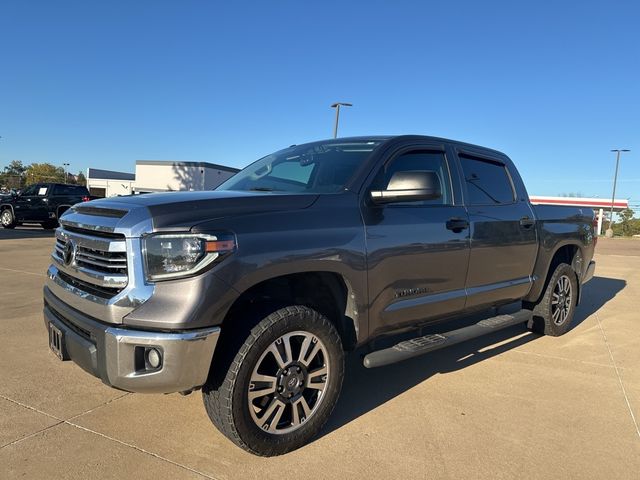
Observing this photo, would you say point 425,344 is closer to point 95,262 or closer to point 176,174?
point 95,262

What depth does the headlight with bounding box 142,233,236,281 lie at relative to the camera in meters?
2.44

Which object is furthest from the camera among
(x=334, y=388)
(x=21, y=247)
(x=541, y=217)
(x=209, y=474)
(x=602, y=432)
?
(x=21, y=247)

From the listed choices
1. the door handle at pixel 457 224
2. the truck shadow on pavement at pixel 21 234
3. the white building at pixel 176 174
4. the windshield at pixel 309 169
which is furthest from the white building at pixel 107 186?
the door handle at pixel 457 224

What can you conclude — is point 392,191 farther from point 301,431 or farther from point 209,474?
point 209,474

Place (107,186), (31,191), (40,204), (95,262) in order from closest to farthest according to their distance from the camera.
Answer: (95,262) → (40,204) → (31,191) → (107,186)

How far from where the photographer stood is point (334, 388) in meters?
3.00

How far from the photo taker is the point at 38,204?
17875 millimetres

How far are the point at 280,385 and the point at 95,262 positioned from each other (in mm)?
1237

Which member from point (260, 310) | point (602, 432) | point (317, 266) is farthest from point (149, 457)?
point (602, 432)

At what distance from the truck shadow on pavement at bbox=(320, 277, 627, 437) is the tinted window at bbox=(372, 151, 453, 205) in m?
1.25

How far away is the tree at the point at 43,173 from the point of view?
9339 centimetres

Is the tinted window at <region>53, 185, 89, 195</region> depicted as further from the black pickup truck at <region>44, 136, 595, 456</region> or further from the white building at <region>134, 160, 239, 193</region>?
the black pickup truck at <region>44, 136, 595, 456</region>

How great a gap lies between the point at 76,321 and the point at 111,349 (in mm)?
408

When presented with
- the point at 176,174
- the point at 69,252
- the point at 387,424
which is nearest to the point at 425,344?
the point at 387,424
